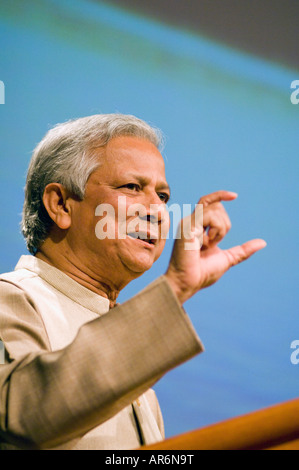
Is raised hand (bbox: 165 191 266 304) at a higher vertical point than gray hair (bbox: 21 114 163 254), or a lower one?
lower

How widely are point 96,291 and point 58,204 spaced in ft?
0.88

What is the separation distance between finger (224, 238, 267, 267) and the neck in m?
0.52

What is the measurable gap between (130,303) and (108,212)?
0.59m

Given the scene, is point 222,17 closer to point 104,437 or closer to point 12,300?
point 12,300

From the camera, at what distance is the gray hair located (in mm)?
1492

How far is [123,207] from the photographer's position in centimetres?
142

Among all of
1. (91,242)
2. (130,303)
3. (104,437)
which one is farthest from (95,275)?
(130,303)

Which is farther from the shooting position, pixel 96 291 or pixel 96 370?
pixel 96 291

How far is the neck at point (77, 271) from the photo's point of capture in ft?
4.63

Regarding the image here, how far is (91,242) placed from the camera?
1.42 metres

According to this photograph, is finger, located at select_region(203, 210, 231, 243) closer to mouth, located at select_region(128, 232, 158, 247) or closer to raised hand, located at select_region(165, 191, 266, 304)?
raised hand, located at select_region(165, 191, 266, 304)

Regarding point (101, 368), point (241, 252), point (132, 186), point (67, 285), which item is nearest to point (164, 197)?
point (132, 186)

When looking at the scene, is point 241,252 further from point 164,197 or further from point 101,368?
point 164,197

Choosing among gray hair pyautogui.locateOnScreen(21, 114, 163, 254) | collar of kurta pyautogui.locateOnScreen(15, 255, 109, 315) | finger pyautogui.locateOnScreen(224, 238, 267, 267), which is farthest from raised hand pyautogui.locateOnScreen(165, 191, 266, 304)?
gray hair pyautogui.locateOnScreen(21, 114, 163, 254)
